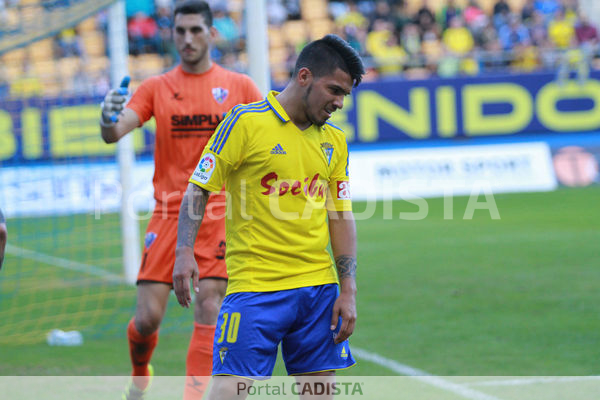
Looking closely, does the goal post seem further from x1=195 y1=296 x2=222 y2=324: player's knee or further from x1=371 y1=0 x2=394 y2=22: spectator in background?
x1=371 y1=0 x2=394 y2=22: spectator in background

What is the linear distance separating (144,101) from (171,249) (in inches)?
35.7

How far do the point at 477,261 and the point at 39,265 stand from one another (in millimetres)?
5926

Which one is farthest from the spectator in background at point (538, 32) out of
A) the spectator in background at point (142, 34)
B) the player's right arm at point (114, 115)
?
the player's right arm at point (114, 115)

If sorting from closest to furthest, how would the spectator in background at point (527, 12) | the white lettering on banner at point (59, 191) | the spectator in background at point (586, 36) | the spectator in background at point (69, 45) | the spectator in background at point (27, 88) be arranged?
the white lettering on banner at point (59, 191) → the spectator in background at point (27, 88) → the spectator in background at point (69, 45) → the spectator in background at point (586, 36) → the spectator in background at point (527, 12)

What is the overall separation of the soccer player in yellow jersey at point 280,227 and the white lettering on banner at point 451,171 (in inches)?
553

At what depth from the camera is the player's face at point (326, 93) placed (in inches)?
141

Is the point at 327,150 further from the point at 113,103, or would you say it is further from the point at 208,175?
the point at 113,103

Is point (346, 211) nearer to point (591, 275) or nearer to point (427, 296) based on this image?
point (427, 296)

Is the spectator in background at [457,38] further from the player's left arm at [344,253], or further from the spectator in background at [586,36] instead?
the player's left arm at [344,253]

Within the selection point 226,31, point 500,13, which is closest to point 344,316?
point 226,31

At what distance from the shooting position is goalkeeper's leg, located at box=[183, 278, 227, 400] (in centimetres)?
478

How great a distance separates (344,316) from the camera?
3666 mm

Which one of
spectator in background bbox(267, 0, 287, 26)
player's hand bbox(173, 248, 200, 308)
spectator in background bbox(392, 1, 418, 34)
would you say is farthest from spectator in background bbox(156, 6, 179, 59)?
player's hand bbox(173, 248, 200, 308)

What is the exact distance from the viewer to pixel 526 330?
6.96 meters
